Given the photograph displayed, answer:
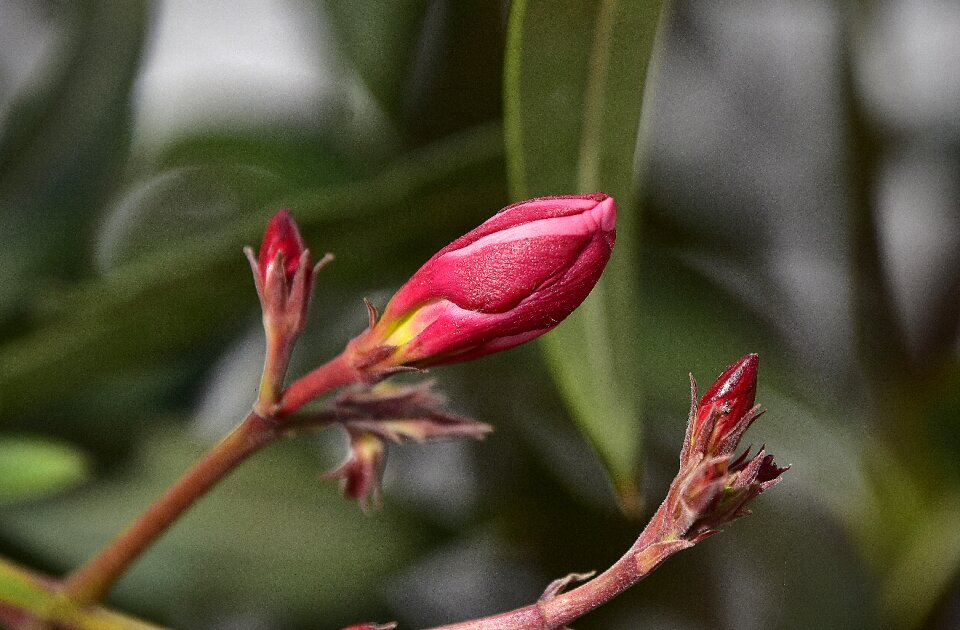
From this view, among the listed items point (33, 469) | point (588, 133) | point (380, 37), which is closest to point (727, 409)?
point (588, 133)

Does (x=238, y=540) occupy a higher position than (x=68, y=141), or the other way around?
(x=68, y=141)

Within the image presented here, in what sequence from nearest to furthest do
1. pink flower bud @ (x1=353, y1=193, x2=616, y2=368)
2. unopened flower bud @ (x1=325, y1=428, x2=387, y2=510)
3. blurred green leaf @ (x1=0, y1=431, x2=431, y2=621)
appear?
pink flower bud @ (x1=353, y1=193, x2=616, y2=368) < unopened flower bud @ (x1=325, y1=428, x2=387, y2=510) < blurred green leaf @ (x1=0, y1=431, x2=431, y2=621)

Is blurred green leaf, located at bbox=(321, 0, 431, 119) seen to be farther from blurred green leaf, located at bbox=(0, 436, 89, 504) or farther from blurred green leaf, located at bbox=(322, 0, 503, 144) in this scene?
blurred green leaf, located at bbox=(0, 436, 89, 504)

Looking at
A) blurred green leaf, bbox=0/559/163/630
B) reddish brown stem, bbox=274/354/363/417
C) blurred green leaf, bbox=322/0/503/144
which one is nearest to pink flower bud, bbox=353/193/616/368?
reddish brown stem, bbox=274/354/363/417

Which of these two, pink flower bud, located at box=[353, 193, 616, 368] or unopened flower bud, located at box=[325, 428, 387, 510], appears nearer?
pink flower bud, located at box=[353, 193, 616, 368]

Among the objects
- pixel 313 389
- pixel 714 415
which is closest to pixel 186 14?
pixel 313 389

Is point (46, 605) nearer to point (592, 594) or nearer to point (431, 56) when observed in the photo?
point (592, 594)
